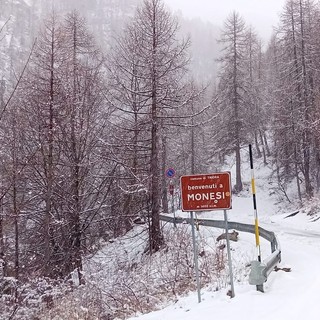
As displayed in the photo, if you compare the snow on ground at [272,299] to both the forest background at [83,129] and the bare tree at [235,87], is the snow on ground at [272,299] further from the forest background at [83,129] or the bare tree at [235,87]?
the bare tree at [235,87]

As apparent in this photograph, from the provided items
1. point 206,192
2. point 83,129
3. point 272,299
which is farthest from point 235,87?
point 272,299

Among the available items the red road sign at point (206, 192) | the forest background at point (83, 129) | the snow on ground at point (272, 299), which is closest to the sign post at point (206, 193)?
the red road sign at point (206, 192)

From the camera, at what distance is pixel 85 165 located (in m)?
13.4

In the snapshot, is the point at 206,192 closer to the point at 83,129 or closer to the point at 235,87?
the point at 83,129

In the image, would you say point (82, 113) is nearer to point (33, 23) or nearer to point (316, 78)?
point (316, 78)

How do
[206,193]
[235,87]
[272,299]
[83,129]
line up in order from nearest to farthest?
[272,299] < [206,193] < [83,129] < [235,87]

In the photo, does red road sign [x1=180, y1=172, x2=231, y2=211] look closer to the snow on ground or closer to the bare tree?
the snow on ground

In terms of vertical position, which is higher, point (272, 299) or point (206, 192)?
point (206, 192)

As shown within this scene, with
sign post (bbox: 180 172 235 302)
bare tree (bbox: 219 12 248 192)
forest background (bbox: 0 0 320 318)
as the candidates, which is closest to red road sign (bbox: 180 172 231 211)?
sign post (bbox: 180 172 235 302)

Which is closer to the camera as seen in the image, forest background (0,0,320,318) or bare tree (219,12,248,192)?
forest background (0,0,320,318)

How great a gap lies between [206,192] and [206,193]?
19 millimetres

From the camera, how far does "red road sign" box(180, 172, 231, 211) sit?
22.8ft

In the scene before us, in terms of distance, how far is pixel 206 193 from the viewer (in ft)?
23.4

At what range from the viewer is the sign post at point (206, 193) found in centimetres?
696
